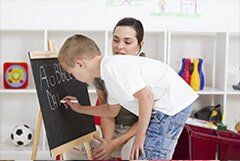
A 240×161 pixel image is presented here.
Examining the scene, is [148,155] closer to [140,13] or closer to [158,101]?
[158,101]

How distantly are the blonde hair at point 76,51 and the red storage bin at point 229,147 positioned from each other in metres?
0.86

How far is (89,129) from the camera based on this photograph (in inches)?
91.8

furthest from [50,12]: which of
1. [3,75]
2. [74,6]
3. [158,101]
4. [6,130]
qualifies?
[158,101]

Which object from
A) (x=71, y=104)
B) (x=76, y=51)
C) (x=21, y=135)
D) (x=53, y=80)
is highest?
(x=76, y=51)

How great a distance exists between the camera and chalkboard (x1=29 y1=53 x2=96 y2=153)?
6.97ft

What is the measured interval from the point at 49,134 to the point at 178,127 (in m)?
0.61

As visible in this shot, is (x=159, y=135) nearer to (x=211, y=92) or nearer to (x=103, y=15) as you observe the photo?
(x=211, y=92)

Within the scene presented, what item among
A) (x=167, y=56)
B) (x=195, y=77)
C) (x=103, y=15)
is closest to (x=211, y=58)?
(x=195, y=77)

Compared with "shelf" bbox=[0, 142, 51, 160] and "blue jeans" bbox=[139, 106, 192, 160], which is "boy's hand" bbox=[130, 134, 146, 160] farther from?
"shelf" bbox=[0, 142, 51, 160]

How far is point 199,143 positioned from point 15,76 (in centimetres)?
142

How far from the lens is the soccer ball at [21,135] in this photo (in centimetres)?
313

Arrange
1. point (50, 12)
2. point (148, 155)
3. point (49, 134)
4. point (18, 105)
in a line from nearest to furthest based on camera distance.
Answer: point (148, 155)
point (49, 134)
point (50, 12)
point (18, 105)

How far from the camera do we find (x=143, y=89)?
5.80 feet

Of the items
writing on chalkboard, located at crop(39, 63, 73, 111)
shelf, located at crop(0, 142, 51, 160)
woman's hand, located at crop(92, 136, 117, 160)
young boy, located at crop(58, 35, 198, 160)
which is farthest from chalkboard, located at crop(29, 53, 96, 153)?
shelf, located at crop(0, 142, 51, 160)
